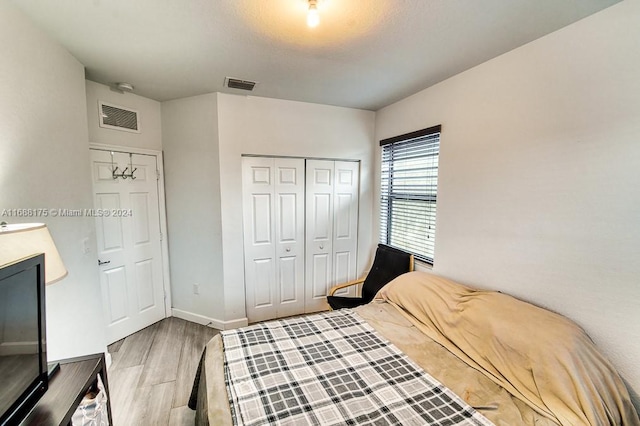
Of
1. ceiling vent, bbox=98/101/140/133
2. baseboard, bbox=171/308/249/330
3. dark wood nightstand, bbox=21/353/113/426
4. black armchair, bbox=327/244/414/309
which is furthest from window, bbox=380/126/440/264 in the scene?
ceiling vent, bbox=98/101/140/133

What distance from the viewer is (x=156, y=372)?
225 cm

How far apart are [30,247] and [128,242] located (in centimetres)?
194

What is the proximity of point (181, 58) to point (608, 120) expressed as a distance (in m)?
2.71

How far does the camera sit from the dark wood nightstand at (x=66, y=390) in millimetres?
1000

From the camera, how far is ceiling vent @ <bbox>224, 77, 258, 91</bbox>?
2.36 meters

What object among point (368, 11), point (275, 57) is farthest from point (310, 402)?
point (275, 57)

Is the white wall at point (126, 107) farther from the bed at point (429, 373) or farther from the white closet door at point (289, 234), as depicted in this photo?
the bed at point (429, 373)

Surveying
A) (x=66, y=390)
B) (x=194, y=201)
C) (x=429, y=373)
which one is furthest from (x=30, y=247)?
(x=429, y=373)

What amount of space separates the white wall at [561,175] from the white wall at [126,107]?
120 inches

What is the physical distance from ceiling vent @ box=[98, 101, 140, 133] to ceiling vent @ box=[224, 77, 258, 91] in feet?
3.66

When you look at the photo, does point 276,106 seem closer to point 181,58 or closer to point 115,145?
point 181,58

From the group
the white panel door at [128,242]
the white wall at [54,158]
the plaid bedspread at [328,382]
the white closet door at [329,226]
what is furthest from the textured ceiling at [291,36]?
the plaid bedspread at [328,382]

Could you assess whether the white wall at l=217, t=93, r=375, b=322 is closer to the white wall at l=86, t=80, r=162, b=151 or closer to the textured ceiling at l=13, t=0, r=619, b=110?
the textured ceiling at l=13, t=0, r=619, b=110

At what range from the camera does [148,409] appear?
6.15ft
